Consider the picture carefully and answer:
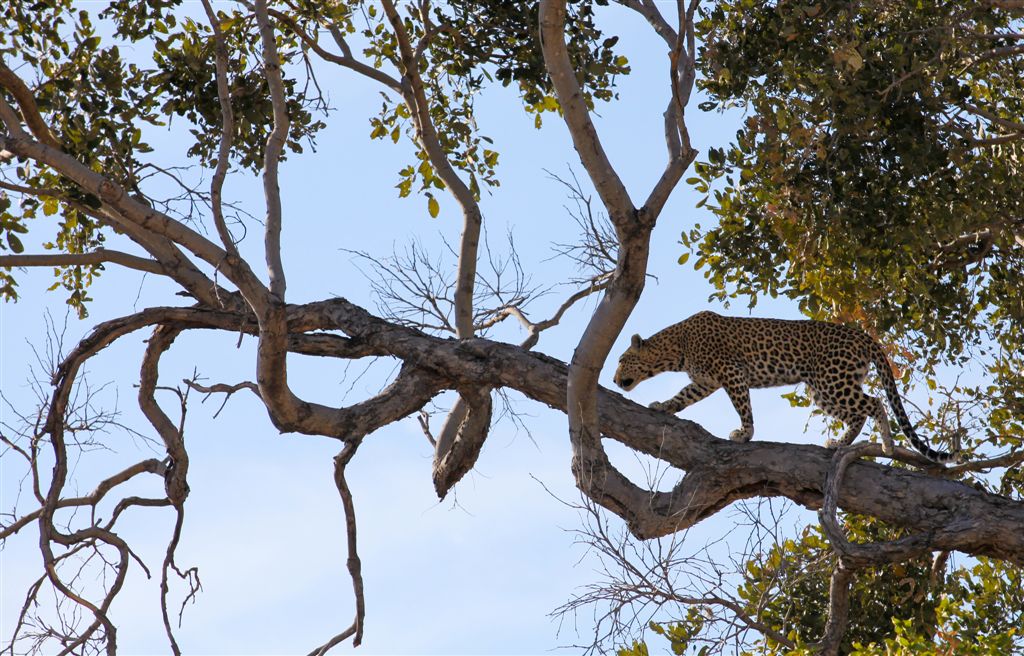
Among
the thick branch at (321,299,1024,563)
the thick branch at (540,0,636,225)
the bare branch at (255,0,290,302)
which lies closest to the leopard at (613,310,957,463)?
the thick branch at (321,299,1024,563)

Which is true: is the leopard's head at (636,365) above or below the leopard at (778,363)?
above

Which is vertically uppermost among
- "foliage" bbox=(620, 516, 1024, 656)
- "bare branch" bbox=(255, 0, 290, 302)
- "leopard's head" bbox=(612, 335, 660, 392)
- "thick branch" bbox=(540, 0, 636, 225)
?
"leopard's head" bbox=(612, 335, 660, 392)

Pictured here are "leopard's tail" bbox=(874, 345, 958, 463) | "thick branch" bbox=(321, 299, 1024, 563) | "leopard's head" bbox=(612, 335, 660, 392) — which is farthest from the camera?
"leopard's head" bbox=(612, 335, 660, 392)

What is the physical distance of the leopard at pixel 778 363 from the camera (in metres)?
8.84

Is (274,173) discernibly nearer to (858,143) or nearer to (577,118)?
(577,118)

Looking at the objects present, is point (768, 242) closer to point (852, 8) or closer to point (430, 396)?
point (852, 8)

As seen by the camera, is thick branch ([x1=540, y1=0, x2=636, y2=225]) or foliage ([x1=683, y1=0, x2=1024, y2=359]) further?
foliage ([x1=683, y1=0, x2=1024, y2=359])

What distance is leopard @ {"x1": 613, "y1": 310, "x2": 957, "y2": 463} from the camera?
29.0 ft

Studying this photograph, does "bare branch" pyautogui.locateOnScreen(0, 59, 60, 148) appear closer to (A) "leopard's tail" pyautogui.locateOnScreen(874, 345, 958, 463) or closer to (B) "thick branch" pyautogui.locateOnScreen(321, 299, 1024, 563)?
(B) "thick branch" pyautogui.locateOnScreen(321, 299, 1024, 563)

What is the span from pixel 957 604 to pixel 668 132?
3.76 meters

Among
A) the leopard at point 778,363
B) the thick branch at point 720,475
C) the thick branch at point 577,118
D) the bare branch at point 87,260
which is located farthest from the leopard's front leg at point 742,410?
the bare branch at point 87,260

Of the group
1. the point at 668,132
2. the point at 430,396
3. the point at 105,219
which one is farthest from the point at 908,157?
the point at 105,219

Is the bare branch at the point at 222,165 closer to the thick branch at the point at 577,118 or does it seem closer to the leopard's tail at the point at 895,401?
the thick branch at the point at 577,118

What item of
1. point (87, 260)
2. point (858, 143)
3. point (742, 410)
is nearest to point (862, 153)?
point (858, 143)
